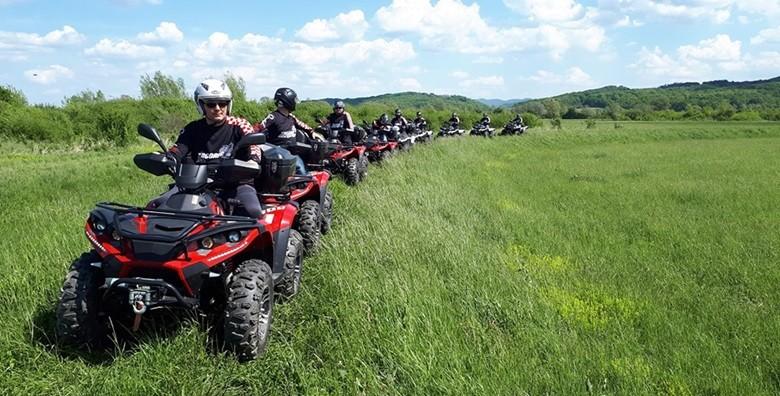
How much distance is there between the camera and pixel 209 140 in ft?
13.5

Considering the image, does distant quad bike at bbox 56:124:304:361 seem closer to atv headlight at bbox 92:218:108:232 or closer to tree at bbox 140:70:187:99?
atv headlight at bbox 92:218:108:232

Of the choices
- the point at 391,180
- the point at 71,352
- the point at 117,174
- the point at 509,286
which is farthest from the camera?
the point at 117,174

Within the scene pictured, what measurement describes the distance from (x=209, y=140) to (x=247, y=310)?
1.54 metres

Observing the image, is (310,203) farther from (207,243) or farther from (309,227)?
(207,243)

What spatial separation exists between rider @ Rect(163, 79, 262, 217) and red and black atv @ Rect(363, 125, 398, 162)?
8749 mm

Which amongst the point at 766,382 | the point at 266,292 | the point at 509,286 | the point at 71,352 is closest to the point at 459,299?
the point at 509,286

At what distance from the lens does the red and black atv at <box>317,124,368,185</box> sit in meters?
10.0

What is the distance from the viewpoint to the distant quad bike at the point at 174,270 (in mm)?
2969

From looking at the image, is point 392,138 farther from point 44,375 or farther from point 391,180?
point 44,375

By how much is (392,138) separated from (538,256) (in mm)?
9849

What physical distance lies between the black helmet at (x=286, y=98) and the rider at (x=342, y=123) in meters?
3.65

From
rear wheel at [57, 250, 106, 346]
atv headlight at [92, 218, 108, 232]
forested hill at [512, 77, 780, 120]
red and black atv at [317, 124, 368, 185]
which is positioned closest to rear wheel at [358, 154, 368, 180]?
red and black atv at [317, 124, 368, 185]

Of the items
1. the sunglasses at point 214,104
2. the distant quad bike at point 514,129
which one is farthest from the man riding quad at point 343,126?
the distant quad bike at point 514,129

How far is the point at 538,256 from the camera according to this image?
19.8ft
